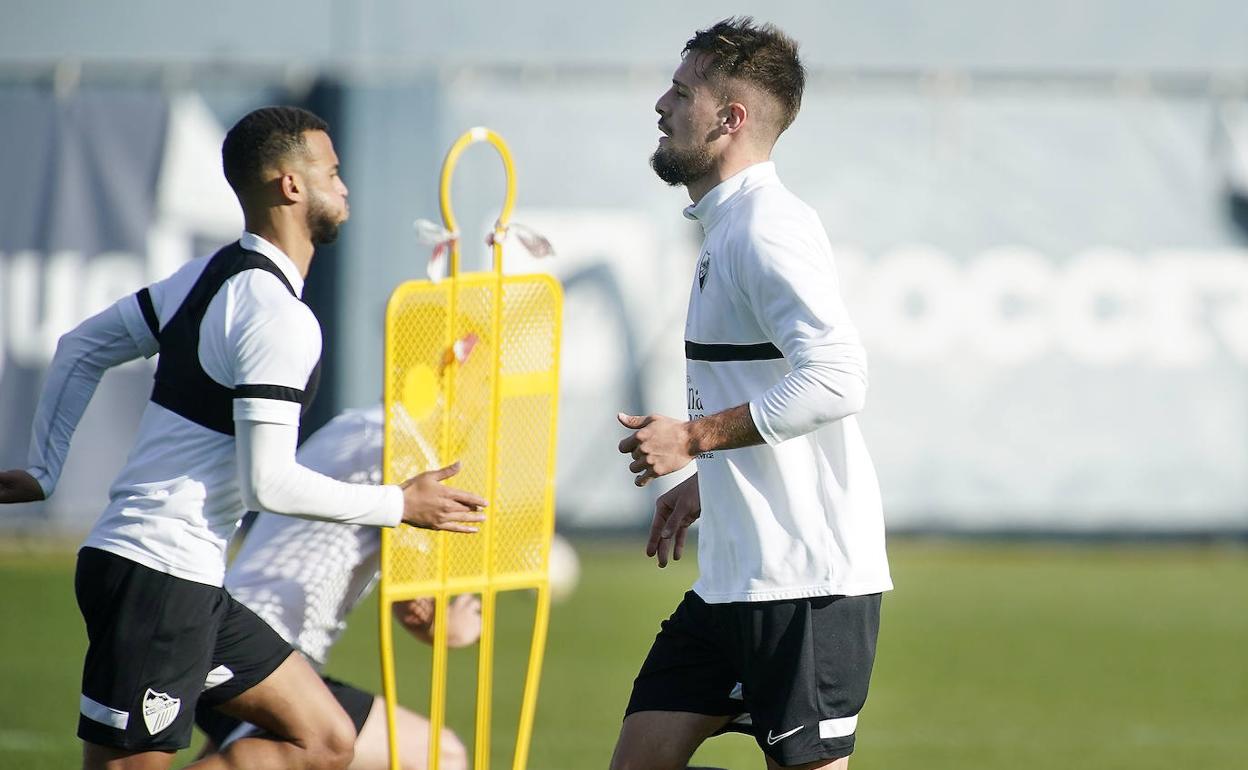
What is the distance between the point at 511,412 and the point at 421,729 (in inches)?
38.7

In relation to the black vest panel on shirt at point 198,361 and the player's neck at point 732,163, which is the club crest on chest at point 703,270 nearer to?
the player's neck at point 732,163

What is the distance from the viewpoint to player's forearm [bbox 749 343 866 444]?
334cm

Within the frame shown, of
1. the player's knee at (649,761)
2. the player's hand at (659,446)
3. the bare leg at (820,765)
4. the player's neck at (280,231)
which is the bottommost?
the player's knee at (649,761)

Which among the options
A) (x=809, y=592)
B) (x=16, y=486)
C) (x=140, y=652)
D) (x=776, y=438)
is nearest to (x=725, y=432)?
(x=776, y=438)

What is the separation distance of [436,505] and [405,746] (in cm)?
120

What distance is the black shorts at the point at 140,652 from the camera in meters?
3.81

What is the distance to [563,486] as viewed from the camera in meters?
13.5

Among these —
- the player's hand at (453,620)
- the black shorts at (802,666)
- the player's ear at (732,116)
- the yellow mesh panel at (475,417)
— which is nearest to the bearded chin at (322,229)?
the yellow mesh panel at (475,417)

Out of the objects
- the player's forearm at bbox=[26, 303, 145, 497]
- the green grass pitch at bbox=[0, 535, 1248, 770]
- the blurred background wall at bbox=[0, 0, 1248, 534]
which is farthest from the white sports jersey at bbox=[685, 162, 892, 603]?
the blurred background wall at bbox=[0, 0, 1248, 534]

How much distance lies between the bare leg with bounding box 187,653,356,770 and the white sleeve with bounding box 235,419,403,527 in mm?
678

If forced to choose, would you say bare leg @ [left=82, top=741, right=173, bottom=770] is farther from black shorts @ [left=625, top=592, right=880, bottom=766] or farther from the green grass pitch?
the green grass pitch

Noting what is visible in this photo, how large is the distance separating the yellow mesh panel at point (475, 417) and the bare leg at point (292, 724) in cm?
32

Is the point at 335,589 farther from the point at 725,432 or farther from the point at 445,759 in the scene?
the point at 725,432

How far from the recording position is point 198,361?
381 centimetres
